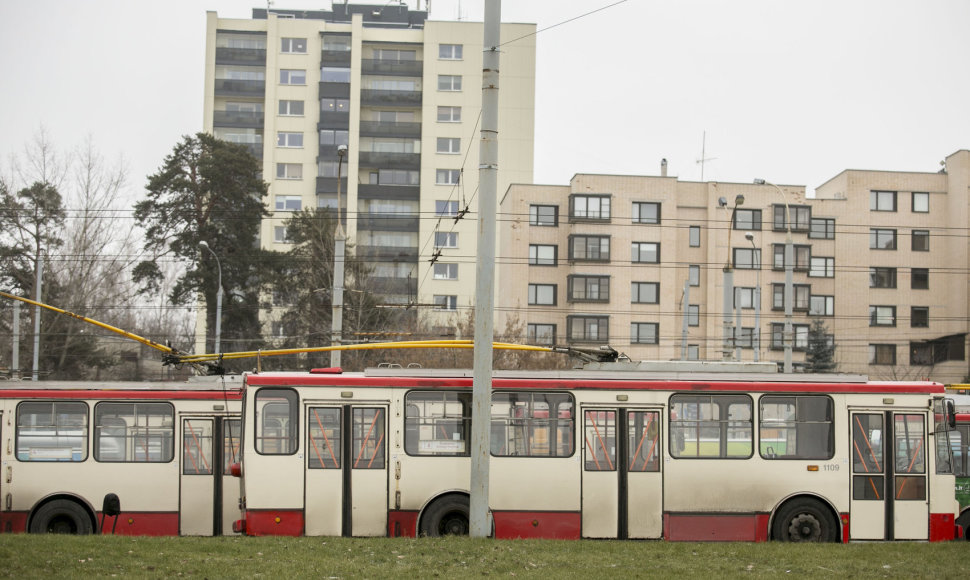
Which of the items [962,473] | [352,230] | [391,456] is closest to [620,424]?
[391,456]

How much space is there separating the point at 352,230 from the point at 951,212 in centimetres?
3971

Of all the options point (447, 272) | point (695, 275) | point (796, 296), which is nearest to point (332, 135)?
point (447, 272)

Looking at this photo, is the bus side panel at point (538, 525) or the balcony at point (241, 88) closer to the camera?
the bus side panel at point (538, 525)

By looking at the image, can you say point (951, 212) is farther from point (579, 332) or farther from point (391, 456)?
point (391, 456)

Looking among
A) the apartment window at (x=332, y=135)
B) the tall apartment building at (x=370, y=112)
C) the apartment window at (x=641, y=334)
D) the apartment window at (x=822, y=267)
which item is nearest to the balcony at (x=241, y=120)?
the tall apartment building at (x=370, y=112)

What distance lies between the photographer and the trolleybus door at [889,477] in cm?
1656

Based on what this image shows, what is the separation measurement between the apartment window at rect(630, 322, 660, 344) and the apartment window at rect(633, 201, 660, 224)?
20.0 feet

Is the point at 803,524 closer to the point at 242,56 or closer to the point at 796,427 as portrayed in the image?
the point at 796,427

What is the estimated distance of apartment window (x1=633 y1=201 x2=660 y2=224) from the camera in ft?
210

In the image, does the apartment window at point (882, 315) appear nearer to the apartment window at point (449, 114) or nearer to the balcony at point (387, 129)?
the apartment window at point (449, 114)

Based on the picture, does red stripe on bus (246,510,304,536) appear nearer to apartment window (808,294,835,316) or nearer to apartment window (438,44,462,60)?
apartment window (808,294,835,316)

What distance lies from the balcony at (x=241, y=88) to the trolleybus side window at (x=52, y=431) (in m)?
65.7

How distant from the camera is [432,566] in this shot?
1203cm

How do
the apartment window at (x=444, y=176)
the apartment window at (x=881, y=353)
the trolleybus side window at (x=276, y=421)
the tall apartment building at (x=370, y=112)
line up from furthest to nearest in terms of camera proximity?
the apartment window at (x=444, y=176) < the tall apartment building at (x=370, y=112) < the apartment window at (x=881, y=353) < the trolleybus side window at (x=276, y=421)
